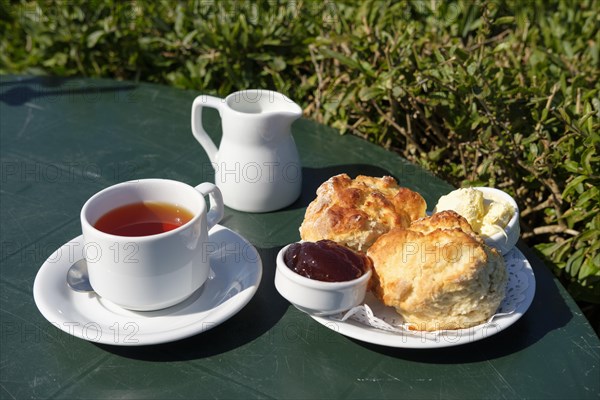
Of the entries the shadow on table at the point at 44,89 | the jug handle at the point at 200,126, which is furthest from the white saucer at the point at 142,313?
the shadow on table at the point at 44,89

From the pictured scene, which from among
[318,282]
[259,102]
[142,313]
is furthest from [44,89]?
[318,282]

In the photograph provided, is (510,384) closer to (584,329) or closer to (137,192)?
(584,329)

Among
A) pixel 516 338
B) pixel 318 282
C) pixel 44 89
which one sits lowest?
pixel 44 89

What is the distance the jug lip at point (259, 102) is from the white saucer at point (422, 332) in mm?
599

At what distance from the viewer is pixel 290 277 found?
4.23ft

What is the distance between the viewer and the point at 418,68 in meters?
2.17

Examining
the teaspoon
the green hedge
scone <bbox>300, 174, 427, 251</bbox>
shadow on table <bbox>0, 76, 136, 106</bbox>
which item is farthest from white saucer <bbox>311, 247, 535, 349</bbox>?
shadow on table <bbox>0, 76, 136, 106</bbox>

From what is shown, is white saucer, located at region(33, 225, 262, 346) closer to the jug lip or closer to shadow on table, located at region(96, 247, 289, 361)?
shadow on table, located at region(96, 247, 289, 361)

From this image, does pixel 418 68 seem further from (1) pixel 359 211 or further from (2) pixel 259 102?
(1) pixel 359 211

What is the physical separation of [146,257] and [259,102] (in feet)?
2.04

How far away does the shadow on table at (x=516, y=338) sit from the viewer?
1.35 meters

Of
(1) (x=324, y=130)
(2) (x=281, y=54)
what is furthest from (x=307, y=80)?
(1) (x=324, y=130)

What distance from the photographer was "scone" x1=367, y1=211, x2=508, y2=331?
4.19 feet

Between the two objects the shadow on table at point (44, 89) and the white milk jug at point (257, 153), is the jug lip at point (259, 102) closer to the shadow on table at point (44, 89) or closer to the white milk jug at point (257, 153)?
the white milk jug at point (257, 153)
